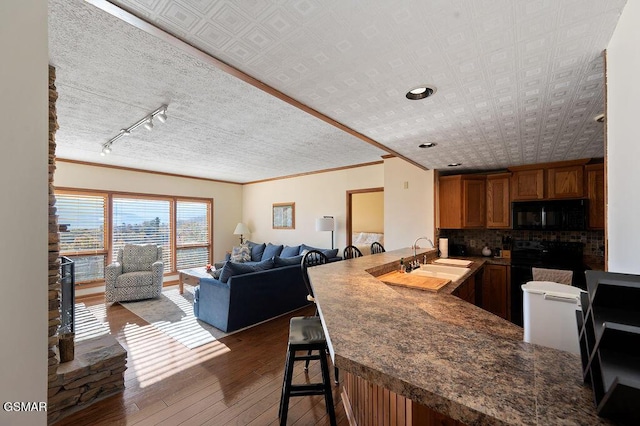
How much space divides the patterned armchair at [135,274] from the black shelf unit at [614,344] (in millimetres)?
5775

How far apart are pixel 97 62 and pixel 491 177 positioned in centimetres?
454

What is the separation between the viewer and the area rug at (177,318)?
3.28 m

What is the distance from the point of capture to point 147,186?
19.4ft

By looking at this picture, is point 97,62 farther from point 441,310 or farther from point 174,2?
point 441,310

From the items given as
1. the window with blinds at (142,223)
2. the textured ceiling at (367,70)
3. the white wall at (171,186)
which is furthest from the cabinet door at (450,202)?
the window with blinds at (142,223)

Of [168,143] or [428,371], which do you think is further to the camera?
[168,143]

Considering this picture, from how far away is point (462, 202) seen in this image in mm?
3770

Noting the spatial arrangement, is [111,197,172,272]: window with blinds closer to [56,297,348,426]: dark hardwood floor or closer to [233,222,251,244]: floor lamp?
[233,222,251,244]: floor lamp

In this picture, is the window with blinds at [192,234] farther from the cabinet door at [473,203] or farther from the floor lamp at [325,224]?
the cabinet door at [473,203]

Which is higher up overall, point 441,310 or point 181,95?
point 181,95

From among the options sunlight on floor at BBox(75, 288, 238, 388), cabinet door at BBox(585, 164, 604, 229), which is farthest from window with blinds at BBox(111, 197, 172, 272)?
cabinet door at BBox(585, 164, 604, 229)

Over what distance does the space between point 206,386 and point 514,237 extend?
14.3ft

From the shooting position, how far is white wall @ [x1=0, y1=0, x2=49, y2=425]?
0.67 m

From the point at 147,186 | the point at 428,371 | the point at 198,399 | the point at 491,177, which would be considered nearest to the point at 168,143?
the point at 147,186
